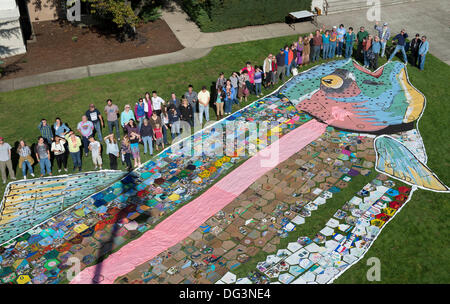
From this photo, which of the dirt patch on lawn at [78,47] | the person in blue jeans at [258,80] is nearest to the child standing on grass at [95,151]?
the person in blue jeans at [258,80]

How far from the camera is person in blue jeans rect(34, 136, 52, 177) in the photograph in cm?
1552

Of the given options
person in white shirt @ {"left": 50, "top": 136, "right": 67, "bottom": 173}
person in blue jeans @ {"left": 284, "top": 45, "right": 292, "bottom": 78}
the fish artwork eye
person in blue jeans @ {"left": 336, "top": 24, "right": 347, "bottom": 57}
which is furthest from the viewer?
person in blue jeans @ {"left": 336, "top": 24, "right": 347, "bottom": 57}

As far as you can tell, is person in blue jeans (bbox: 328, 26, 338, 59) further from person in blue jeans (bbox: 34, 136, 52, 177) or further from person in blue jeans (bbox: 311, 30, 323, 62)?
person in blue jeans (bbox: 34, 136, 52, 177)

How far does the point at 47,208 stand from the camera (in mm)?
14648

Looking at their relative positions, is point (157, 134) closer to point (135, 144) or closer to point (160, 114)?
point (135, 144)

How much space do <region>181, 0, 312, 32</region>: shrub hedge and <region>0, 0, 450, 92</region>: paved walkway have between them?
1.30 ft

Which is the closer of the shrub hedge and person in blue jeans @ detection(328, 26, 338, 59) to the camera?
person in blue jeans @ detection(328, 26, 338, 59)

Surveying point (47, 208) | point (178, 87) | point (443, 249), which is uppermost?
point (178, 87)

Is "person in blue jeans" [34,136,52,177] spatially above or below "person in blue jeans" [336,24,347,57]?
below

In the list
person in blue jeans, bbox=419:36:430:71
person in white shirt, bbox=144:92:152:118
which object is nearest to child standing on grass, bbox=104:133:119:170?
person in white shirt, bbox=144:92:152:118

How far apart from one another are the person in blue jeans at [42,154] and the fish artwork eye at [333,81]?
1164 centimetres
